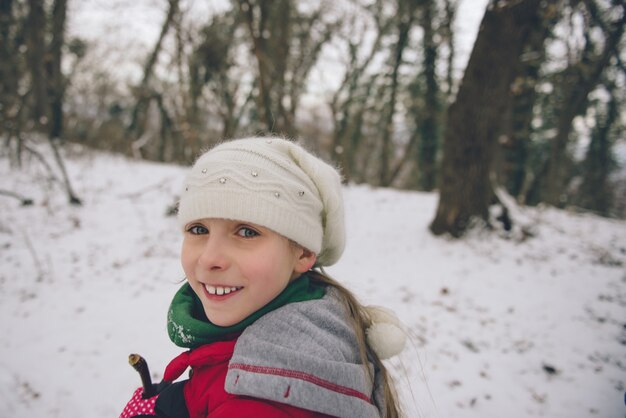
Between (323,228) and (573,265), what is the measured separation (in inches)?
205

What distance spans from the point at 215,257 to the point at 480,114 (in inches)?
206

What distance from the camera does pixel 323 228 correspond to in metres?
1.33

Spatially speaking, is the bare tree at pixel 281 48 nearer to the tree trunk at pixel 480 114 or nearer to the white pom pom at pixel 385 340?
the white pom pom at pixel 385 340

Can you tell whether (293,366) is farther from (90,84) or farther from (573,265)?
(90,84)

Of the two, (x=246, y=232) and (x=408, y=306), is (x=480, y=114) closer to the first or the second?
(x=408, y=306)

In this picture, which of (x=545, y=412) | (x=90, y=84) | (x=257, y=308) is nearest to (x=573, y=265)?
(x=545, y=412)

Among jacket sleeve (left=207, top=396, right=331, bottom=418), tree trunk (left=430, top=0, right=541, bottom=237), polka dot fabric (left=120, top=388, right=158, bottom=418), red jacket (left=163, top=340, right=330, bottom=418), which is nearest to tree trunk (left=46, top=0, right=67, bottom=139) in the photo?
tree trunk (left=430, top=0, right=541, bottom=237)

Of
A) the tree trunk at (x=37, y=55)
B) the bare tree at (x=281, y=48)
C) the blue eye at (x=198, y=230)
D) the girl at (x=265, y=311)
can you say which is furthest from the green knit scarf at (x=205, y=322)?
the tree trunk at (x=37, y=55)

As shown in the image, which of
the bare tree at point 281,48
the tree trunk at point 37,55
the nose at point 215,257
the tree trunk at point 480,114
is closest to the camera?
the nose at point 215,257

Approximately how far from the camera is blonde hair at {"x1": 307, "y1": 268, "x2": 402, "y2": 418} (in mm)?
1078

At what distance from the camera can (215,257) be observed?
100cm

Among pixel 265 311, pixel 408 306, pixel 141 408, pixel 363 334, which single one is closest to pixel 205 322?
pixel 265 311

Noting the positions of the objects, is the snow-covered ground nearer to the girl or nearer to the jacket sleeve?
the girl

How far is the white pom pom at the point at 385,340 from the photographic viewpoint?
1.14 metres
